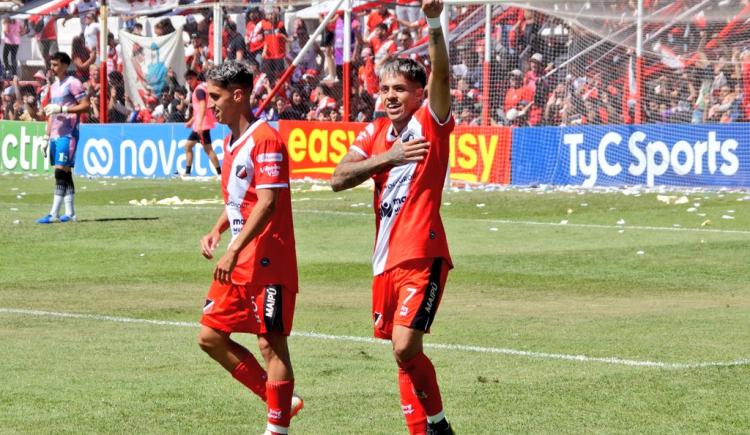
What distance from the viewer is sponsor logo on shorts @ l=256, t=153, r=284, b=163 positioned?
24.2ft

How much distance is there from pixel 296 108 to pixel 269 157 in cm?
2440

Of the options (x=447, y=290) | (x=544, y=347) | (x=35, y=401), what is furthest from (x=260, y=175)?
(x=447, y=290)

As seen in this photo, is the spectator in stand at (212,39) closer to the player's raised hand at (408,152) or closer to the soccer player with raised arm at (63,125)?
the soccer player with raised arm at (63,125)

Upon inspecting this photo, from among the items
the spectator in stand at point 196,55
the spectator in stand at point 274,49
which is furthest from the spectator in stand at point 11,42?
the spectator in stand at point 274,49

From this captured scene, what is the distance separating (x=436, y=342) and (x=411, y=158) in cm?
396

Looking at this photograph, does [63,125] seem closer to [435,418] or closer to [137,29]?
[435,418]

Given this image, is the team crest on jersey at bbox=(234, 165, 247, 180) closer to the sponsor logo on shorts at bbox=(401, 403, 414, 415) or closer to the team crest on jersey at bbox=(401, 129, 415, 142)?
the team crest on jersey at bbox=(401, 129, 415, 142)

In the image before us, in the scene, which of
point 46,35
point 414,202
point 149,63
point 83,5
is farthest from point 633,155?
point 414,202

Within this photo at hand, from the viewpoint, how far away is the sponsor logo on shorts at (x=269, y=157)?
736cm

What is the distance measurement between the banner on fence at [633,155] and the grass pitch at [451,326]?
289 centimetres

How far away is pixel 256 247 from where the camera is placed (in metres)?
7.43

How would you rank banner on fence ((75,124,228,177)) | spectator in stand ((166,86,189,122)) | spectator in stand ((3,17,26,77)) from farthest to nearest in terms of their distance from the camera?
spectator in stand ((3,17,26,77)) < spectator in stand ((166,86,189,122)) < banner on fence ((75,124,228,177))

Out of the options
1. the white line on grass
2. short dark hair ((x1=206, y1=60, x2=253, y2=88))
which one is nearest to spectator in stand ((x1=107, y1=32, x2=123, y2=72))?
the white line on grass

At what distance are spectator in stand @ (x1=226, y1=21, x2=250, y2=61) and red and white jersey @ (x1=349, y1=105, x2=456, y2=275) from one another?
25.5 m
